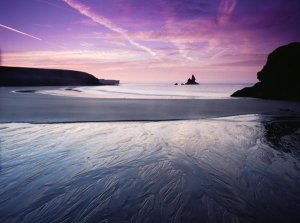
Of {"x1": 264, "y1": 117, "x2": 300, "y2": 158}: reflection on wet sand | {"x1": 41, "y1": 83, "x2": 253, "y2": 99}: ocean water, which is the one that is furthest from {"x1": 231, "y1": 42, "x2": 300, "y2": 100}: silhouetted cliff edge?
{"x1": 264, "y1": 117, "x2": 300, "y2": 158}: reflection on wet sand

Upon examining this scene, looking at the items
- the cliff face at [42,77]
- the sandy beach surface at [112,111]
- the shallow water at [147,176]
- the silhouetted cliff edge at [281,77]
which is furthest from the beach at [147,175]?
the cliff face at [42,77]

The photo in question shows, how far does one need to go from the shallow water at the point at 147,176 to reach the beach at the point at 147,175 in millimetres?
13

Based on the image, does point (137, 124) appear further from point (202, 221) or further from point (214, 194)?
point (202, 221)

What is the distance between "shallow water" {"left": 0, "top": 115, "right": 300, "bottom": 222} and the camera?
2639 millimetres

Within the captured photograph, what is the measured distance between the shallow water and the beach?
0.04ft

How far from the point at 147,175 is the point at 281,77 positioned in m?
22.6

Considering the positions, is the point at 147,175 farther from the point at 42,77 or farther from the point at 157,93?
the point at 42,77

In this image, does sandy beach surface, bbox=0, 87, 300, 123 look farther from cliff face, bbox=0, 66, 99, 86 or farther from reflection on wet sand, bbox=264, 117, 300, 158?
cliff face, bbox=0, 66, 99, 86

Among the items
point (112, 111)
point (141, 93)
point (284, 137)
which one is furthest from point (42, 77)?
point (284, 137)

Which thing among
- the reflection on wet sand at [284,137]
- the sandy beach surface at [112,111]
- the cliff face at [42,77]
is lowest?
the cliff face at [42,77]

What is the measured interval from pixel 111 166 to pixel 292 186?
2.87 metres

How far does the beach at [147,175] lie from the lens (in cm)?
264

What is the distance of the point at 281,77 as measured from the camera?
21.9 m

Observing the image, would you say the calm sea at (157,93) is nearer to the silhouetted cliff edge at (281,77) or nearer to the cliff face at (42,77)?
the silhouetted cliff edge at (281,77)
